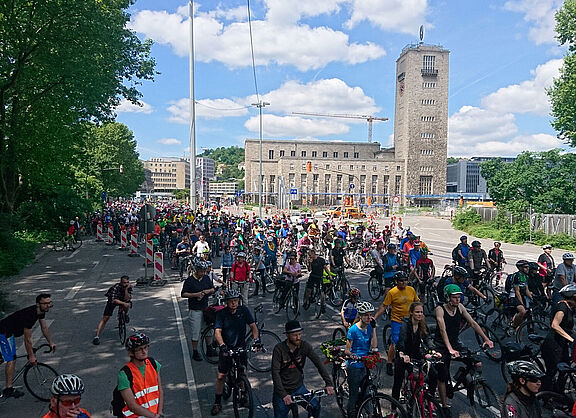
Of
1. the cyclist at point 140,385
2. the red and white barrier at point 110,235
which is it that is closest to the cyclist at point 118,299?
the cyclist at point 140,385

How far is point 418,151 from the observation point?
361ft

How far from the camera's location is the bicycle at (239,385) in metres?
5.57

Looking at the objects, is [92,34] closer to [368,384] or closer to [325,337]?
[325,337]

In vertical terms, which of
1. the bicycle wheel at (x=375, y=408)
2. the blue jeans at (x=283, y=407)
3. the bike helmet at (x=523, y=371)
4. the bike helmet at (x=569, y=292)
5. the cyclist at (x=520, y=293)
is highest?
the bike helmet at (x=569, y=292)

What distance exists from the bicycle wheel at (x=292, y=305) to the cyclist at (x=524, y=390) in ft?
22.2

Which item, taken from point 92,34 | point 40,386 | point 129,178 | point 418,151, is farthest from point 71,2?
point 418,151

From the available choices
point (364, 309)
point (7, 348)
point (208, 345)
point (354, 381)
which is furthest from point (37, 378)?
point (364, 309)

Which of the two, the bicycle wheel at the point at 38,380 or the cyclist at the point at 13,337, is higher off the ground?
the cyclist at the point at 13,337

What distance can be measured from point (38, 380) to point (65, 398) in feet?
11.8

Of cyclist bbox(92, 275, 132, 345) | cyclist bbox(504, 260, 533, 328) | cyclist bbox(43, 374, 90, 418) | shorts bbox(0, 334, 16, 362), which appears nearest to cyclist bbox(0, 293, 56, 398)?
shorts bbox(0, 334, 16, 362)

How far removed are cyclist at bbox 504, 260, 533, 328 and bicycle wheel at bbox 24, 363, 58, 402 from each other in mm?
8018

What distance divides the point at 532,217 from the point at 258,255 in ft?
84.1

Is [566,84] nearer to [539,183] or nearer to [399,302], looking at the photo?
[539,183]

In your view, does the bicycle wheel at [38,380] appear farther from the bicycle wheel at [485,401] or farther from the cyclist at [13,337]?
the bicycle wheel at [485,401]
